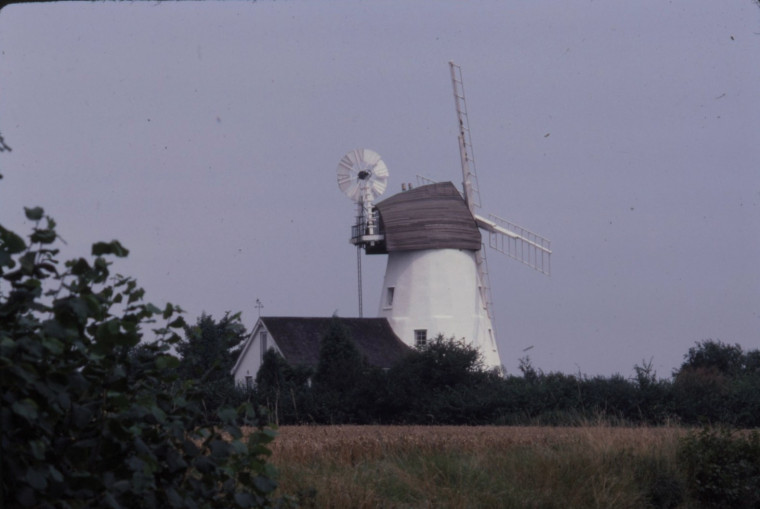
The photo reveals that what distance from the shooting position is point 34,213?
359 cm

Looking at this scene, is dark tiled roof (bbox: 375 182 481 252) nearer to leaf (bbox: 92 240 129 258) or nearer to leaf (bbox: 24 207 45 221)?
leaf (bbox: 92 240 129 258)

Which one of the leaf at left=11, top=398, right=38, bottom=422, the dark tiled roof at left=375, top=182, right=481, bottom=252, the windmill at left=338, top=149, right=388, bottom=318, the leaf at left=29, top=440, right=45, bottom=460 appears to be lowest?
the leaf at left=29, top=440, right=45, bottom=460

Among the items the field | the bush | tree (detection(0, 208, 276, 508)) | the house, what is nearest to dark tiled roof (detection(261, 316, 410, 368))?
the house

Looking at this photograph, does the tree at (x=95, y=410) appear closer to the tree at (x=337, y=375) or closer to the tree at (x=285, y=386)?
the tree at (x=285, y=386)

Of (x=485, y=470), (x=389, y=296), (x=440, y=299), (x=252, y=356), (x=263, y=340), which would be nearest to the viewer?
(x=485, y=470)

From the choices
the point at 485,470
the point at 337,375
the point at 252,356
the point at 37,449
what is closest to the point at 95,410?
the point at 37,449

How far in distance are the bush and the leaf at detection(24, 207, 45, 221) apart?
12681 mm

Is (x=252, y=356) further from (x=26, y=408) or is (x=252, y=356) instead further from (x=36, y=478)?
(x=26, y=408)

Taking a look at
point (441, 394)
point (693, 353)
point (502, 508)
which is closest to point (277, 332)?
point (441, 394)

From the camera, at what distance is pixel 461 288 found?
45.6 m

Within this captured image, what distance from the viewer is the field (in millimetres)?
10469

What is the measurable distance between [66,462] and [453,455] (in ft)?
31.7

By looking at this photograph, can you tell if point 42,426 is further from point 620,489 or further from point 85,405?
point 620,489

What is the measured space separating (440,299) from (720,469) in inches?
1208
